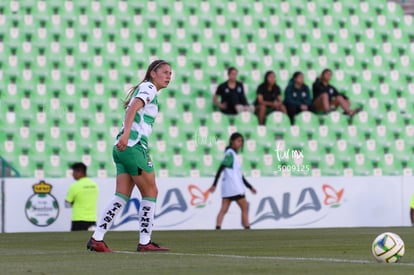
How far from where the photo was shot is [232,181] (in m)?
19.2

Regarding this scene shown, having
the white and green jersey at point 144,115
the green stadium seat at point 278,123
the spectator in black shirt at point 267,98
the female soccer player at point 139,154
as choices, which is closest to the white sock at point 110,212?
the female soccer player at point 139,154

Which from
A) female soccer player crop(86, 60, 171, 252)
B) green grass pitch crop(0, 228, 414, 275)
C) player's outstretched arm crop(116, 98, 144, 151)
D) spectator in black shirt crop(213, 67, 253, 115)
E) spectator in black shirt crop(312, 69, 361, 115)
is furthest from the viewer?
spectator in black shirt crop(312, 69, 361, 115)

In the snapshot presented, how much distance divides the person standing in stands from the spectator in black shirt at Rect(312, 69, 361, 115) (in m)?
0.21

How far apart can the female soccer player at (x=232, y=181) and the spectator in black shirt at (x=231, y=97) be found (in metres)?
1.87

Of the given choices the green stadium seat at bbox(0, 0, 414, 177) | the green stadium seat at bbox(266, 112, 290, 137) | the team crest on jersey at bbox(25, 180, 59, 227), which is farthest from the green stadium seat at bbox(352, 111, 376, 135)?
the team crest on jersey at bbox(25, 180, 59, 227)

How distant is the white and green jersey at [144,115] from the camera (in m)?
9.84

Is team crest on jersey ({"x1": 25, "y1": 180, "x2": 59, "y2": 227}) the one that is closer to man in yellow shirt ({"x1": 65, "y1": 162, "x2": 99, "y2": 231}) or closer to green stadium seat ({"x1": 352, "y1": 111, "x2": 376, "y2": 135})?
man in yellow shirt ({"x1": 65, "y1": 162, "x2": 99, "y2": 231})

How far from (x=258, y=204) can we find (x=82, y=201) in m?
3.84

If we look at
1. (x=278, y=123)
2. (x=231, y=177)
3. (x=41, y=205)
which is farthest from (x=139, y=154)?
(x=278, y=123)

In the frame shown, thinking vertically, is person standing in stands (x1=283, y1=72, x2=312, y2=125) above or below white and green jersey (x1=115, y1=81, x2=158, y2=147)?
above

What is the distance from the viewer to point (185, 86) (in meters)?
21.8

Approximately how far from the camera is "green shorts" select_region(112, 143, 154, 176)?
986cm

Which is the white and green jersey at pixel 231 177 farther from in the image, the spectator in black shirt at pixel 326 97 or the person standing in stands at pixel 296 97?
the spectator in black shirt at pixel 326 97

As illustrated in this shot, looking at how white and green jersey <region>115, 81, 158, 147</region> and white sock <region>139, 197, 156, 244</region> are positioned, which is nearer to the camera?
white and green jersey <region>115, 81, 158, 147</region>
